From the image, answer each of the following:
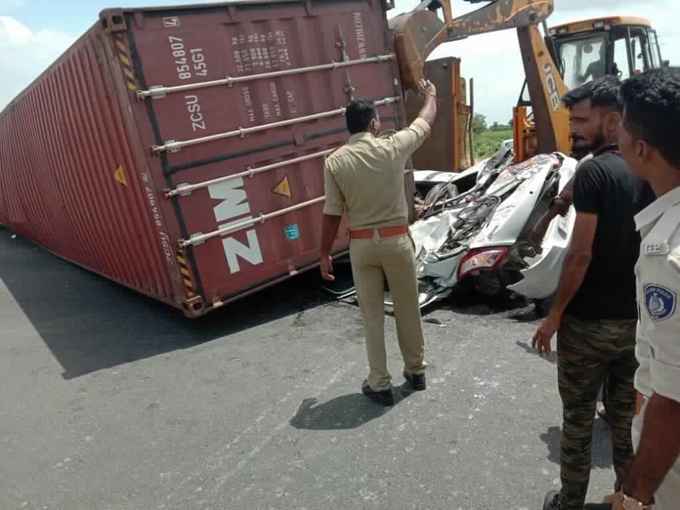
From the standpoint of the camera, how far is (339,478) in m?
2.98

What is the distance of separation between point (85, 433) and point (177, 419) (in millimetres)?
611

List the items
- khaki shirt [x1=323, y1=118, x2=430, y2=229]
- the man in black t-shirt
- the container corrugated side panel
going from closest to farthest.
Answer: the man in black t-shirt → khaki shirt [x1=323, y1=118, x2=430, y2=229] → the container corrugated side panel

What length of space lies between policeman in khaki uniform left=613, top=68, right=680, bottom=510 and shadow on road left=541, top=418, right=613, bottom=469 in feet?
5.55

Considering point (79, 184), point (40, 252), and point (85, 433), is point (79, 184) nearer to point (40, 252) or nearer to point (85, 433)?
point (85, 433)

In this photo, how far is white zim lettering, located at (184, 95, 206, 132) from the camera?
186 inches

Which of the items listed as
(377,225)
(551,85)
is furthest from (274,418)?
(551,85)

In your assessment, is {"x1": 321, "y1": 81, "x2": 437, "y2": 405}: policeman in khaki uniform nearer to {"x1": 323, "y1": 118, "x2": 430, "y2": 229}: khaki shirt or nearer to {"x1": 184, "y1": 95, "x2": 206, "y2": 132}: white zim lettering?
{"x1": 323, "y1": 118, "x2": 430, "y2": 229}: khaki shirt

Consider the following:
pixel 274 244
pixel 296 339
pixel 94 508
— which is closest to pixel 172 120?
pixel 274 244

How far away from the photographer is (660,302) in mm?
1186

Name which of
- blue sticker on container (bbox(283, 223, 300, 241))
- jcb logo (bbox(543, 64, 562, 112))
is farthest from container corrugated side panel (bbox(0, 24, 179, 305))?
jcb logo (bbox(543, 64, 562, 112))

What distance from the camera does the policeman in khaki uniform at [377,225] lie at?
138 inches

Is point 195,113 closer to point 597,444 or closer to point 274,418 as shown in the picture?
point 274,418

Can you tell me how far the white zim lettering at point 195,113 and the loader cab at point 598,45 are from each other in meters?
5.18

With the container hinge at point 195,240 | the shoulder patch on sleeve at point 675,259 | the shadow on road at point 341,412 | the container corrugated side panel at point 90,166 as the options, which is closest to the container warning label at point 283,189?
the container hinge at point 195,240
